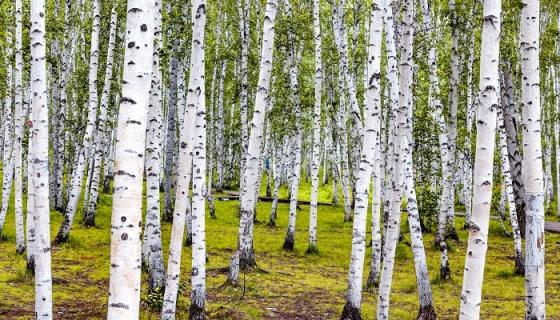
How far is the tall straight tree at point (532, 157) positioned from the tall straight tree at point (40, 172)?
23.7ft

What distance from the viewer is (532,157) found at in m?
7.96

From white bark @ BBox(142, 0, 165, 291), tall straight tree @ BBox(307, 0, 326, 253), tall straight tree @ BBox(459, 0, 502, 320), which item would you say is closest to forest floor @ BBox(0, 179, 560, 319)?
white bark @ BBox(142, 0, 165, 291)

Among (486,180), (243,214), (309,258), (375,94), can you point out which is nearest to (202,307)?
(243,214)

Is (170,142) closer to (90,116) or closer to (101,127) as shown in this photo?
(101,127)

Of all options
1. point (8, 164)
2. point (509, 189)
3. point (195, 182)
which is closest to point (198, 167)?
point (195, 182)

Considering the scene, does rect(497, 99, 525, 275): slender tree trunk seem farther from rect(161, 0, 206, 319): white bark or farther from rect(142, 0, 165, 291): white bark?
rect(142, 0, 165, 291): white bark

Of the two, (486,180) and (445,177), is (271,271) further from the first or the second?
(486,180)

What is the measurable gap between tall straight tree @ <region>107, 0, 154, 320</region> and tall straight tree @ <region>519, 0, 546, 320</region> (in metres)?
5.96

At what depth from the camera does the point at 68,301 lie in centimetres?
1150

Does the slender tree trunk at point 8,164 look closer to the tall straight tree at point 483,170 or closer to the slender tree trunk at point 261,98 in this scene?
the slender tree trunk at point 261,98

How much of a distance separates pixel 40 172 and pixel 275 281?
27.5ft

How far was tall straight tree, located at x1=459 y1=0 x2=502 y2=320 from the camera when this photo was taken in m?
5.81

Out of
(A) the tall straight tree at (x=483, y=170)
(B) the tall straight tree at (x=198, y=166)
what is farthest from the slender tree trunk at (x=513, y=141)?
(A) the tall straight tree at (x=483, y=170)

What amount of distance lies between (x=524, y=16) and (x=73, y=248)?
49.9 ft
